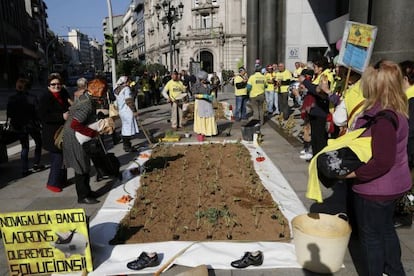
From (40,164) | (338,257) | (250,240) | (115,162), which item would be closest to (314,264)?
(338,257)

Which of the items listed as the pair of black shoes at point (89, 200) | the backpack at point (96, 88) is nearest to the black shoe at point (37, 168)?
the pair of black shoes at point (89, 200)

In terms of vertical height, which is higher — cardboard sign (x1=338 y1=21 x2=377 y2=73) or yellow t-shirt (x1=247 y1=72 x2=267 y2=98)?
cardboard sign (x1=338 y1=21 x2=377 y2=73)

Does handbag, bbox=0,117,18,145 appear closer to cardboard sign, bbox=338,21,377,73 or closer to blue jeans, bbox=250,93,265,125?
cardboard sign, bbox=338,21,377,73

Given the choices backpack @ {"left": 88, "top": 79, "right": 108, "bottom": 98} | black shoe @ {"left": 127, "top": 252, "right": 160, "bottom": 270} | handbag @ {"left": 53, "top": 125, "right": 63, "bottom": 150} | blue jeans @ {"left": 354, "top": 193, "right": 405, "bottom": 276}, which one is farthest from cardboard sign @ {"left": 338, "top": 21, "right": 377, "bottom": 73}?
handbag @ {"left": 53, "top": 125, "right": 63, "bottom": 150}

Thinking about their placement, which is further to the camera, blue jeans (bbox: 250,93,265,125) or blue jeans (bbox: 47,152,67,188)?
blue jeans (bbox: 250,93,265,125)

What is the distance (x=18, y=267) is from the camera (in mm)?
3502

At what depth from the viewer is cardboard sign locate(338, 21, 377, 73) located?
4289 millimetres

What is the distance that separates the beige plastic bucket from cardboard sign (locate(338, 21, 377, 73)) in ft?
6.03

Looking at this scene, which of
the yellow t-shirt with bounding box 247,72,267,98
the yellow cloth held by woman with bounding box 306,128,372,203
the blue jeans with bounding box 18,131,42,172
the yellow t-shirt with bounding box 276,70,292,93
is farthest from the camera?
the yellow t-shirt with bounding box 276,70,292,93

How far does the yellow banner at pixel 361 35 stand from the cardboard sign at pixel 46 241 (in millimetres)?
3629

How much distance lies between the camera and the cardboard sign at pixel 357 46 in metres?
4.29

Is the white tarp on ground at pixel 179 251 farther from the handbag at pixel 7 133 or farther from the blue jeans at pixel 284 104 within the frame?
the blue jeans at pixel 284 104

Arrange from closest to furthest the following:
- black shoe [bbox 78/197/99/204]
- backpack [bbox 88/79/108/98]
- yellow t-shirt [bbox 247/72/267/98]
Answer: backpack [bbox 88/79/108/98] < black shoe [bbox 78/197/99/204] < yellow t-shirt [bbox 247/72/267/98]

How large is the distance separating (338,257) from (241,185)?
2.85m
